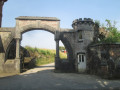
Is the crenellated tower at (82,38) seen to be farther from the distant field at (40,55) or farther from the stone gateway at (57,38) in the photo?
the distant field at (40,55)

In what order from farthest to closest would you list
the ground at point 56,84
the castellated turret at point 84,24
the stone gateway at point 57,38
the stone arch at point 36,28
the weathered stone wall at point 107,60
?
the stone arch at point 36,28, the castellated turret at point 84,24, the stone gateway at point 57,38, the weathered stone wall at point 107,60, the ground at point 56,84

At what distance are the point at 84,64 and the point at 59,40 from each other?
4.37 meters

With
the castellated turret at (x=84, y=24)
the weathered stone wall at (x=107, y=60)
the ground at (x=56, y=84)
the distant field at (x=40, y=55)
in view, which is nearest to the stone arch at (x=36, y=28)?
the castellated turret at (x=84, y=24)

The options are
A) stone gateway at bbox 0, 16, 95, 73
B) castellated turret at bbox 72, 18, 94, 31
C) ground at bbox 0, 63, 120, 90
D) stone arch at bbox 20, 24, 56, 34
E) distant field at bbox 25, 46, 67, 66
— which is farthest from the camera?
distant field at bbox 25, 46, 67, 66

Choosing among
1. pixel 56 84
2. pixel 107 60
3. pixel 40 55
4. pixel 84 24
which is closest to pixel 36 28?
pixel 84 24

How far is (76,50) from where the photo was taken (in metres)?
13.9

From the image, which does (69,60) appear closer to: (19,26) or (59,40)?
(59,40)

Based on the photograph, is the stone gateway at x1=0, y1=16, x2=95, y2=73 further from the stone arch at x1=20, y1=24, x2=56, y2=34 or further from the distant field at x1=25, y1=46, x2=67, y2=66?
the distant field at x1=25, y1=46, x2=67, y2=66

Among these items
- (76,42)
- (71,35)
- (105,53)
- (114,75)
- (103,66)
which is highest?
(71,35)

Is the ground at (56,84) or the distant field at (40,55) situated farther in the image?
the distant field at (40,55)

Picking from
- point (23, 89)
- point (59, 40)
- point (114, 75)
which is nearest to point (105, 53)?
point (114, 75)

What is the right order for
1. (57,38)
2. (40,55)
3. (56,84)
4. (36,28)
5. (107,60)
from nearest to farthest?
1. (56,84)
2. (107,60)
3. (57,38)
4. (36,28)
5. (40,55)

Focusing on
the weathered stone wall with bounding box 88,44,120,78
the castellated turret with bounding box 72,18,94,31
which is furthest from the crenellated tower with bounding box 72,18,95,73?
the weathered stone wall with bounding box 88,44,120,78

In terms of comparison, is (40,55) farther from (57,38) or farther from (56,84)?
(56,84)
